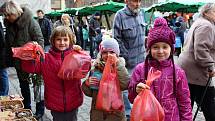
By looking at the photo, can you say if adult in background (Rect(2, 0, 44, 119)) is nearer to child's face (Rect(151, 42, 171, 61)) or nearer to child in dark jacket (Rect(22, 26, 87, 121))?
child in dark jacket (Rect(22, 26, 87, 121))

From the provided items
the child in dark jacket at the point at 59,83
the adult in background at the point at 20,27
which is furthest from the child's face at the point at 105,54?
the adult in background at the point at 20,27

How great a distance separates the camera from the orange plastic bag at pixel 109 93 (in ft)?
12.7

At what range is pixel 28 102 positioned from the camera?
241 inches

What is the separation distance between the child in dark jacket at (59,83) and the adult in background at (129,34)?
0.90 metres

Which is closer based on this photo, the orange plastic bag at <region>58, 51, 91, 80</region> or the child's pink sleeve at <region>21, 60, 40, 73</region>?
the orange plastic bag at <region>58, 51, 91, 80</region>

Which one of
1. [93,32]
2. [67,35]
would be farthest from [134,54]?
[93,32]

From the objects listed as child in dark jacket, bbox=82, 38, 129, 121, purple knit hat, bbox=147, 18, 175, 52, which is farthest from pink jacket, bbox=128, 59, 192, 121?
child in dark jacket, bbox=82, 38, 129, 121

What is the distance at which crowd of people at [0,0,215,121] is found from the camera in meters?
3.46

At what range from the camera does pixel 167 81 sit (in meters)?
3.44

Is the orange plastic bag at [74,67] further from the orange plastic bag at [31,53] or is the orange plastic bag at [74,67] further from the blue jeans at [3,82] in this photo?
the blue jeans at [3,82]

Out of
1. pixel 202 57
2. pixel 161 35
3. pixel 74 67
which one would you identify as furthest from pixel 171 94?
pixel 202 57

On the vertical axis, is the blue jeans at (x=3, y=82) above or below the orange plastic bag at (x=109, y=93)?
below

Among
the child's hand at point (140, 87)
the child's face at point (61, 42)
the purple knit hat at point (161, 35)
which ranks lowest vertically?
the child's hand at point (140, 87)

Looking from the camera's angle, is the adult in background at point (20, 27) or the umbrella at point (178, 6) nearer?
the adult in background at point (20, 27)
